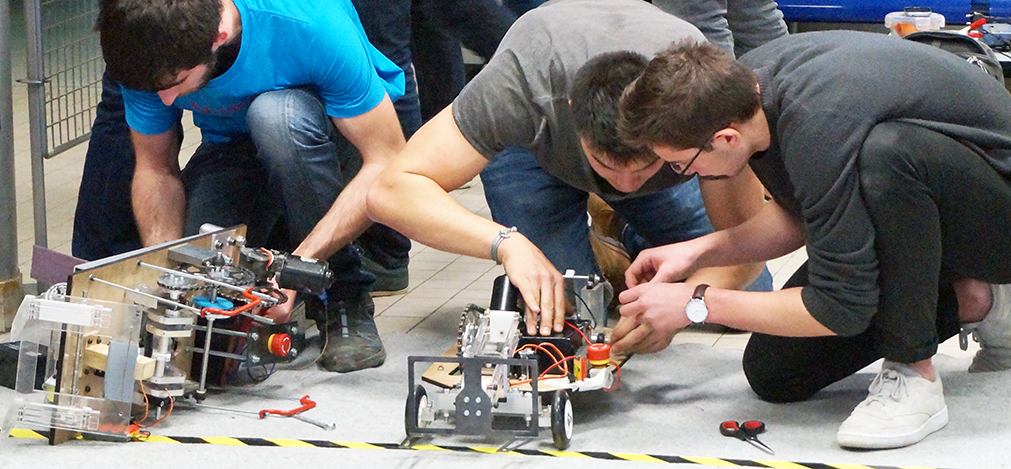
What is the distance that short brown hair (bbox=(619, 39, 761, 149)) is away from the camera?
1.96m

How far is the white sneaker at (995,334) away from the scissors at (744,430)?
22.5 inches

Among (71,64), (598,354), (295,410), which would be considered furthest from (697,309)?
(71,64)

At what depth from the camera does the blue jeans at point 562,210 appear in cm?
279

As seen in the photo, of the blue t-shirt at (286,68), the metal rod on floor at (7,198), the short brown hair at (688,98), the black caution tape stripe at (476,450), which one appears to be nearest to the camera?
the short brown hair at (688,98)

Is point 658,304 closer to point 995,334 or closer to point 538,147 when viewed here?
point 538,147

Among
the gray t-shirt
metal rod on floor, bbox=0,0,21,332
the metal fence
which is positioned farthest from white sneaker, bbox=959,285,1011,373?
the metal fence

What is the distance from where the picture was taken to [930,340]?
2217 mm

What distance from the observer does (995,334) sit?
2.51 metres

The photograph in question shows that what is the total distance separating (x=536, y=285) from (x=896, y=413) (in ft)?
2.44

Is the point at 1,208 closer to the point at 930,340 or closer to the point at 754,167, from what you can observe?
the point at 754,167

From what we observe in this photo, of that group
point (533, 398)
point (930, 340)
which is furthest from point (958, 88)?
point (533, 398)

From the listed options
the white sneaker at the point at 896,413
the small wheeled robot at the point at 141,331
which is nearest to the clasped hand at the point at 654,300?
the white sneaker at the point at 896,413

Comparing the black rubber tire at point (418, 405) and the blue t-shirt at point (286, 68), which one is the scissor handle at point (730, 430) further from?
the blue t-shirt at point (286, 68)

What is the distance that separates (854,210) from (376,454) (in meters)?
1.01
